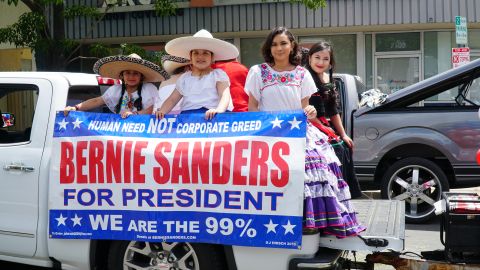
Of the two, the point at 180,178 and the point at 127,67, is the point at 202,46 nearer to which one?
the point at 127,67

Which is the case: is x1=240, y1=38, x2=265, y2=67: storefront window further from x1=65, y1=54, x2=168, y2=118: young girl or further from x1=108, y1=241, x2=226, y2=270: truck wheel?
x1=108, y1=241, x2=226, y2=270: truck wheel

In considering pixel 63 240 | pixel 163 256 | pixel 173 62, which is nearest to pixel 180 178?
pixel 163 256

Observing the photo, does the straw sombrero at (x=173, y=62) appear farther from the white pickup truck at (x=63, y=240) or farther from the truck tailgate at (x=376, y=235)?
the truck tailgate at (x=376, y=235)

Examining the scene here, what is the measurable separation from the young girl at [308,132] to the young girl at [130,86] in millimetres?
961

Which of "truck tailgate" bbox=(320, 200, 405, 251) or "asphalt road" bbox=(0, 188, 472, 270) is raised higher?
"truck tailgate" bbox=(320, 200, 405, 251)

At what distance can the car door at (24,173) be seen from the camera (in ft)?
14.5

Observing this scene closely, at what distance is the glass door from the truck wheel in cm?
1167

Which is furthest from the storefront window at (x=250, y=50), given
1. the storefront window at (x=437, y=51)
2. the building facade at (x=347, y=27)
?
the storefront window at (x=437, y=51)

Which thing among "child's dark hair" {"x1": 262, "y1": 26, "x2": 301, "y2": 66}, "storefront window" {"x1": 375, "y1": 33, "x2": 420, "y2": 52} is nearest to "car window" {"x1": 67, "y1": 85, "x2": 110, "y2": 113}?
"child's dark hair" {"x1": 262, "y1": 26, "x2": 301, "y2": 66}

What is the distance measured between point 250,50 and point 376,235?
1239 cm

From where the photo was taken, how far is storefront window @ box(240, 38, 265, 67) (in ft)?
52.0

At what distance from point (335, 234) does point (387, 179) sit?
3630 millimetres

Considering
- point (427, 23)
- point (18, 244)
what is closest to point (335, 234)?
point (18, 244)

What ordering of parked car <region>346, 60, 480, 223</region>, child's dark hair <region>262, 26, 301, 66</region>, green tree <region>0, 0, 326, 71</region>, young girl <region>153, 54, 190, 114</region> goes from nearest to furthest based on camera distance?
child's dark hair <region>262, 26, 301, 66</region> → young girl <region>153, 54, 190, 114</region> → parked car <region>346, 60, 480, 223</region> → green tree <region>0, 0, 326, 71</region>
